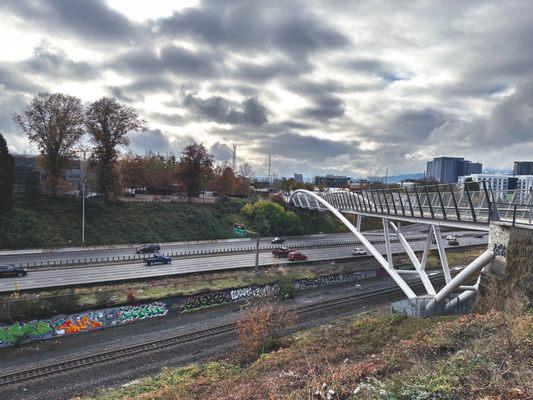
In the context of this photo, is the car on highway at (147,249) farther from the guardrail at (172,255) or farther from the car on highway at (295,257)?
the car on highway at (295,257)

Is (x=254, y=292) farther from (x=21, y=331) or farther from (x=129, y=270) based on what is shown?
(x=21, y=331)

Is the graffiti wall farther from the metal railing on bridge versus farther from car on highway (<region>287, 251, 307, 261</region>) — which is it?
the metal railing on bridge

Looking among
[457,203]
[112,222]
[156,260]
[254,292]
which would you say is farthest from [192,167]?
[457,203]

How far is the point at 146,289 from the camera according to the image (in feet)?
126

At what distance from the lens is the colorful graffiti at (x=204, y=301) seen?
37.0m

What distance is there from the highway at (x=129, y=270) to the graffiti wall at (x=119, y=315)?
6439 millimetres

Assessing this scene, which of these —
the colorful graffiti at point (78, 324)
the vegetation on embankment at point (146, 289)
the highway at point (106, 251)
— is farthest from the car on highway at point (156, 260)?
the colorful graffiti at point (78, 324)

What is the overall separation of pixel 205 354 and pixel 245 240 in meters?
43.7

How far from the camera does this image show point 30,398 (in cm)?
2155

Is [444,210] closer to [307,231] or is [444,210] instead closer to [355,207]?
[355,207]

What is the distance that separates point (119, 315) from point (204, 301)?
855cm

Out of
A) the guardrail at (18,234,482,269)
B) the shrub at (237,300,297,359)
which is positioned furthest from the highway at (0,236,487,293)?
the shrub at (237,300,297,359)

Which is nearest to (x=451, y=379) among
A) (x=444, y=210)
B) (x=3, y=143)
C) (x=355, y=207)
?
(x=444, y=210)

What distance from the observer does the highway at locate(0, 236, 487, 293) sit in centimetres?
3712
